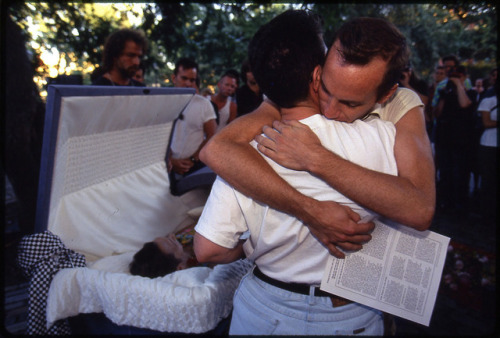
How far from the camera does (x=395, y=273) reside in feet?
3.66

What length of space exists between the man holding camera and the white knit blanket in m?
4.77

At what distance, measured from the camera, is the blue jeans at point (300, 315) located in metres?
1.11

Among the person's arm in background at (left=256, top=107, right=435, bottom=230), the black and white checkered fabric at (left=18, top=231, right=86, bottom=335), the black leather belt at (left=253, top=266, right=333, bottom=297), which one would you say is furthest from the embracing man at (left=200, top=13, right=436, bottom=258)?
the black and white checkered fabric at (left=18, top=231, right=86, bottom=335)

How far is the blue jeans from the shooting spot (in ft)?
3.63

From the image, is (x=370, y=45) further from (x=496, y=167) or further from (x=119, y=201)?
(x=496, y=167)

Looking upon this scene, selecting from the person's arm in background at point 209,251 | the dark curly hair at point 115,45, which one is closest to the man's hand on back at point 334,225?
the person's arm in background at point 209,251

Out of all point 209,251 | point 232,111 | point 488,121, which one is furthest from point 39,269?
point 488,121

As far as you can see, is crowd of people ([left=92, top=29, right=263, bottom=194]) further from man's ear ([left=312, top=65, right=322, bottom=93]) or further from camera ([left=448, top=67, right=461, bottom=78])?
camera ([left=448, top=67, right=461, bottom=78])

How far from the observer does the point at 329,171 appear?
988 mm

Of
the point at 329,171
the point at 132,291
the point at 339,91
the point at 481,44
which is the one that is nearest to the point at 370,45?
the point at 339,91

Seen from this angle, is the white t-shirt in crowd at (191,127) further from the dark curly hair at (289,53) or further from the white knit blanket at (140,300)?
the dark curly hair at (289,53)

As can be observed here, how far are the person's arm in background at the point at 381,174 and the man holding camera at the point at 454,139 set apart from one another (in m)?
4.81

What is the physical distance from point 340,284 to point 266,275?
27 cm

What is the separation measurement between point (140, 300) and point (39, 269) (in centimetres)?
61
